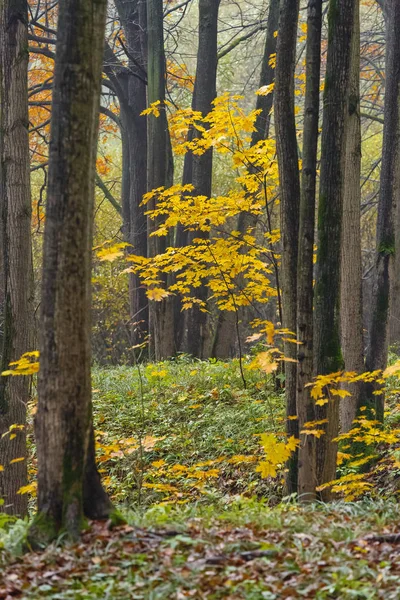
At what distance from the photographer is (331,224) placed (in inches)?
257

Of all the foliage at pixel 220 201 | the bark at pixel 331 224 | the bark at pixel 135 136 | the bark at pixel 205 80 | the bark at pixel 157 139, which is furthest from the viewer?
the bark at pixel 135 136

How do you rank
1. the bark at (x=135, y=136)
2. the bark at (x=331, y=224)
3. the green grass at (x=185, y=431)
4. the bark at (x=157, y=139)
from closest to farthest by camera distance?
the bark at (x=331, y=224) → the green grass at (x=185, y=431) → the bark at (x=157, y=139) → the bark at (x=135, y=136)

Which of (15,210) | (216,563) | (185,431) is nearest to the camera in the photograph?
(216,563)

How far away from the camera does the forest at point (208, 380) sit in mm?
4160

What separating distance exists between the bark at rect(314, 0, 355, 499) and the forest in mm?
19

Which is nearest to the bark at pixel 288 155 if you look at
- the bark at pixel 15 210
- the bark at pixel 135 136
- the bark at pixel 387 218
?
the bark at pixel 387 218

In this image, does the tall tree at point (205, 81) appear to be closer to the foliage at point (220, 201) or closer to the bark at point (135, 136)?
the bark at point (135, 136)

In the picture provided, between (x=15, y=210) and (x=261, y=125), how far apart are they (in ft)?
27.3

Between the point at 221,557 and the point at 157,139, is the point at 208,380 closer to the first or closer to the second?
the point at 157,139

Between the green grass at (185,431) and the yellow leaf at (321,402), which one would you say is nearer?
the yellow leaf at (321,402)

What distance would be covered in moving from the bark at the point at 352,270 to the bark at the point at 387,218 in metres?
0.66

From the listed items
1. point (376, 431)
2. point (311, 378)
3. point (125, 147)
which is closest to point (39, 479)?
point (311, 378)

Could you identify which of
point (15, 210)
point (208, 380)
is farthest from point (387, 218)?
point (15, 210)

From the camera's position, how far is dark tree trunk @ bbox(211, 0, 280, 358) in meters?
13.4
